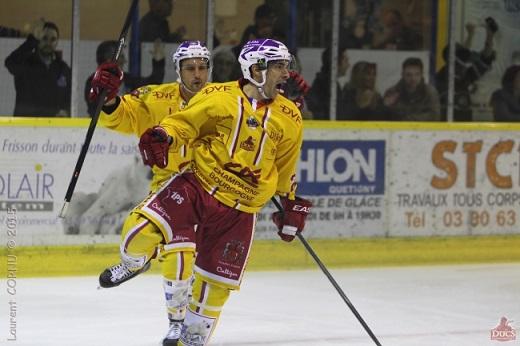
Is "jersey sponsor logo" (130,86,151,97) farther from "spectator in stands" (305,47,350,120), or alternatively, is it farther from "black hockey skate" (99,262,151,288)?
"spectator in stands" (305,47,350,120)

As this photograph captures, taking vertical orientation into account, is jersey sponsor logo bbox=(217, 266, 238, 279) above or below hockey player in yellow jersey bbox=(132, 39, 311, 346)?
below

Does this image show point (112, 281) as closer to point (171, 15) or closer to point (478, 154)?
point (171, 15)

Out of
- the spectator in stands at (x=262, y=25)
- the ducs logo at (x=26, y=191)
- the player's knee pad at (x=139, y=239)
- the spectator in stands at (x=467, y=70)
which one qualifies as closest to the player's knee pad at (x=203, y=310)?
the player's knee pad at (x=139, y=239)

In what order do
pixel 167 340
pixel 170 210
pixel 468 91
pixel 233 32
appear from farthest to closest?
pixel 468 91 → pixel 233 32 → pixel 167 340 → pixel 170 210

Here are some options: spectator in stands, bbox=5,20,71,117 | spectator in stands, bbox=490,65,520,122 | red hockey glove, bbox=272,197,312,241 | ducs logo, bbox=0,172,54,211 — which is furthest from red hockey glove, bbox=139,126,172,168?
spectator in stands, bbox=490,65,520,122

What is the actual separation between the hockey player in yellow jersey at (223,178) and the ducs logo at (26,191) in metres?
2.54

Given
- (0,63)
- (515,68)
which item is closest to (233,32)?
(0,63)

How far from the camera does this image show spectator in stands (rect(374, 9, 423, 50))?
9.47m

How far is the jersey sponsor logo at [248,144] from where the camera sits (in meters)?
5.08

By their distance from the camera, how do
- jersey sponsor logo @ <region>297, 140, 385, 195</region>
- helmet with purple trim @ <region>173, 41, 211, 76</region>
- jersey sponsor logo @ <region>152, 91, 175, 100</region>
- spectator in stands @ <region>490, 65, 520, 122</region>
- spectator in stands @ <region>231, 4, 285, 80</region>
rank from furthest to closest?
spectator in stands @ <region>490, 65, 520, 122</region>
spectator in stands @ <region>231, 4, 285, 80</region>
jersey sponsor logo @ <region>297, 140, 385, 195</region>
jersey sponsor logo @ <region>152, 91, 175, 100</region>
helmet with purple trim @ <region>173, 41, 211, 76</region>

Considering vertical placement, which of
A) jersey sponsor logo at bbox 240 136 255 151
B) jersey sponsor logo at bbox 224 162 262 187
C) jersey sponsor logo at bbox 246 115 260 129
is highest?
jersey sponsor logo at bbox 246 115 260 129

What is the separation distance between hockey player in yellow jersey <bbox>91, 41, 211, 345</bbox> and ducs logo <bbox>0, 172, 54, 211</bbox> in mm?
1800

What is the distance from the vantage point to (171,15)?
8.58 meters

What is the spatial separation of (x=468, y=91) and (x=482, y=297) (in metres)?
2.53
